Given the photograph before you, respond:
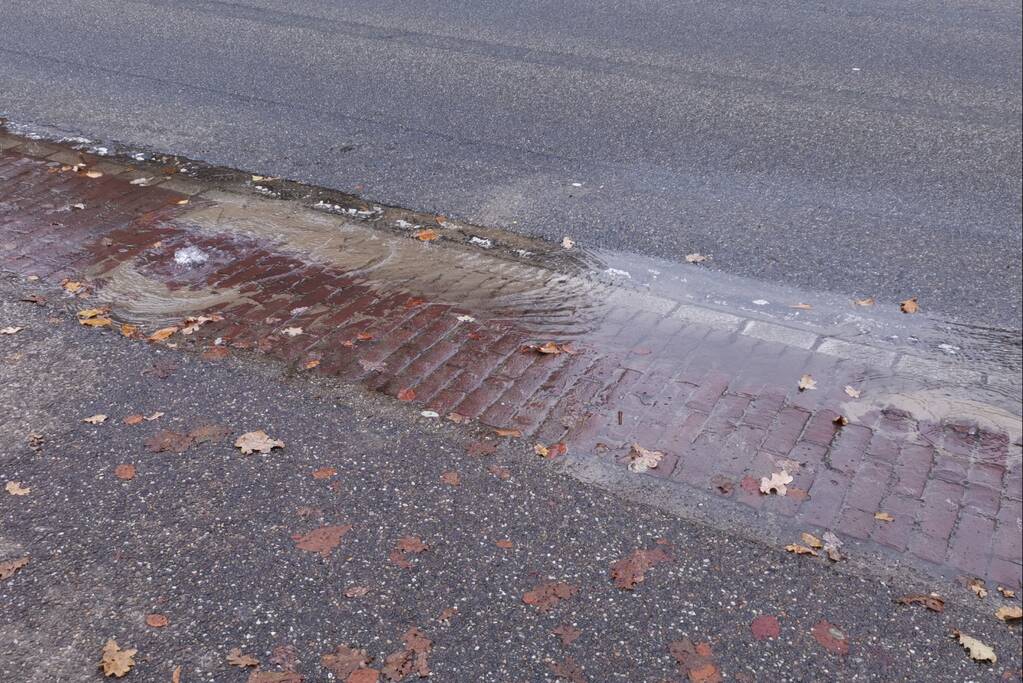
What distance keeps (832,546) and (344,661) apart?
1.61 meters

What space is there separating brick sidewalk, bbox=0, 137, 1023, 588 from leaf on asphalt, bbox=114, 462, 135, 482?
0.83 m

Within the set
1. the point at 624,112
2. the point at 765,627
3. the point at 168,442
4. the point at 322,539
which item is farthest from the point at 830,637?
the point at 624,112

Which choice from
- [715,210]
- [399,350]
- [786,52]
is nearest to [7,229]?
[399,350]

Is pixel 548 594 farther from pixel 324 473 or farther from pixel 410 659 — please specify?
pixel 324 473

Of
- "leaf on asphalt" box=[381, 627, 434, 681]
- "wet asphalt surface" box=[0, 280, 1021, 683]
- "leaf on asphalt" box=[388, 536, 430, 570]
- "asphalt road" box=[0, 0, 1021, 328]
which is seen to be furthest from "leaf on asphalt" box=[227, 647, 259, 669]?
"asphalt road" box=[0, 0, 1021, 328]

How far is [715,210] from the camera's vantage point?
217 inches

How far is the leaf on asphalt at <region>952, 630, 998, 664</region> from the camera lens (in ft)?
9.35

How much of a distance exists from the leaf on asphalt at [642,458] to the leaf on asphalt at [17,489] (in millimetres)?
2102

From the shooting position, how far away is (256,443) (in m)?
3.59

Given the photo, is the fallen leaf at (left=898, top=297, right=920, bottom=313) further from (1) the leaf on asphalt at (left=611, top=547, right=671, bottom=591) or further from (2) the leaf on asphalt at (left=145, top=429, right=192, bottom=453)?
(2) the leaf on asphalt at (left=145, top=429, right=192, bottom=453)

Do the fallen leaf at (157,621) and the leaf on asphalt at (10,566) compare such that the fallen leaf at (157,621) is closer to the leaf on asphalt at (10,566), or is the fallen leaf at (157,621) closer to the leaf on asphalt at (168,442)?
the leaf on asphalt at (10,566)

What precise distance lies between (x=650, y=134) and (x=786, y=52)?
2.36 meters

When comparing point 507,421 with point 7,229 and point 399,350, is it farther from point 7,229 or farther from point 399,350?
point 7,229

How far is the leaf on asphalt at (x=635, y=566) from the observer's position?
119 inches
